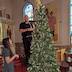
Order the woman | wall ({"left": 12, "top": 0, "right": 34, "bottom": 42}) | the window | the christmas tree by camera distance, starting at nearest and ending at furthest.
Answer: the christmas tree
the woman
the window
wall ({"left": 12, "top": 0, "right": 34, "bottom": 42})

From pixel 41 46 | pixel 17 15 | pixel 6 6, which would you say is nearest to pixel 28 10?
pixel 17 15

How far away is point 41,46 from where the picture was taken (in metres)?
4.89

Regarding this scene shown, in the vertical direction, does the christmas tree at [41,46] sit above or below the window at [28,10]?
below

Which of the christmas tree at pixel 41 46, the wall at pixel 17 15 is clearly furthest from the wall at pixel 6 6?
the christmas tree at pixel 41 46

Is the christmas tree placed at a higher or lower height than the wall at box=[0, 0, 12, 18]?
lower

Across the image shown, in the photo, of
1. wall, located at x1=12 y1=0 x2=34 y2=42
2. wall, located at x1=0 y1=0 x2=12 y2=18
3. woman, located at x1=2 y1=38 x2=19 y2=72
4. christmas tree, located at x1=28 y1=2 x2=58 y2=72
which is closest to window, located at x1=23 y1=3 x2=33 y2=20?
wall, located at x1=12 y1=0 x2=34 y2=42

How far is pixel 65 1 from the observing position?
1113 cm

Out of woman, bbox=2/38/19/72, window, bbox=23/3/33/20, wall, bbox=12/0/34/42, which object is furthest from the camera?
wall, bbox=12/0/34/42

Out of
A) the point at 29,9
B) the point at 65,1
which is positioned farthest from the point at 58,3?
the point at 29,9

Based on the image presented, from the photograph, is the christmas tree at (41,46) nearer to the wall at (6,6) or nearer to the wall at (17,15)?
the wall at (17,15)

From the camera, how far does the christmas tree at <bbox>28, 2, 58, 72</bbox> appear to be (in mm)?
4898

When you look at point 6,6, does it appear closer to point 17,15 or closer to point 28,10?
point 17,15

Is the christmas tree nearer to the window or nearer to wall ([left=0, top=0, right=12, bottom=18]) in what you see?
the window

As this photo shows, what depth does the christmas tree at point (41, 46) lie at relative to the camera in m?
4.90
